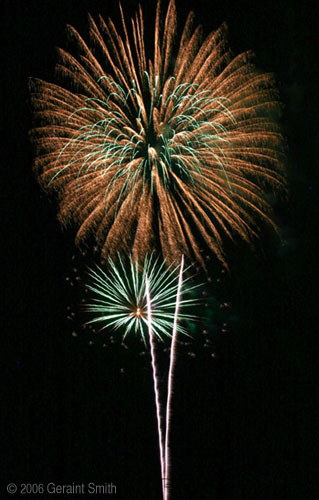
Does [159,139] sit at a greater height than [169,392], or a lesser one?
greater

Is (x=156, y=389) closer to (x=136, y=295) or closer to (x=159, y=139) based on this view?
(x=136, y=295)

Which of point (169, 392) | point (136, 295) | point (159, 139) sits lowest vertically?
point (169, 392)

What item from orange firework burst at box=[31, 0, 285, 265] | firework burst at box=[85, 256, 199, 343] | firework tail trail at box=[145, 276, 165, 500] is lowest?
firework tail trail at box=[145, 276, 165, 500]

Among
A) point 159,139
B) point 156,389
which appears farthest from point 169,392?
point 159,139

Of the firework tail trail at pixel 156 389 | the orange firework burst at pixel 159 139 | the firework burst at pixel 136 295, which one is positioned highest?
the orange firework burst at pixel 159 139

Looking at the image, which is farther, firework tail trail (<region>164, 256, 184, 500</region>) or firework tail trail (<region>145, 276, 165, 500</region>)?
firework tail trail (<region>164, 256, 184, 500</region>)

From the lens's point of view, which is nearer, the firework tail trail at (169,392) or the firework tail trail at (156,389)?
the firework tail trail at (156,389)
